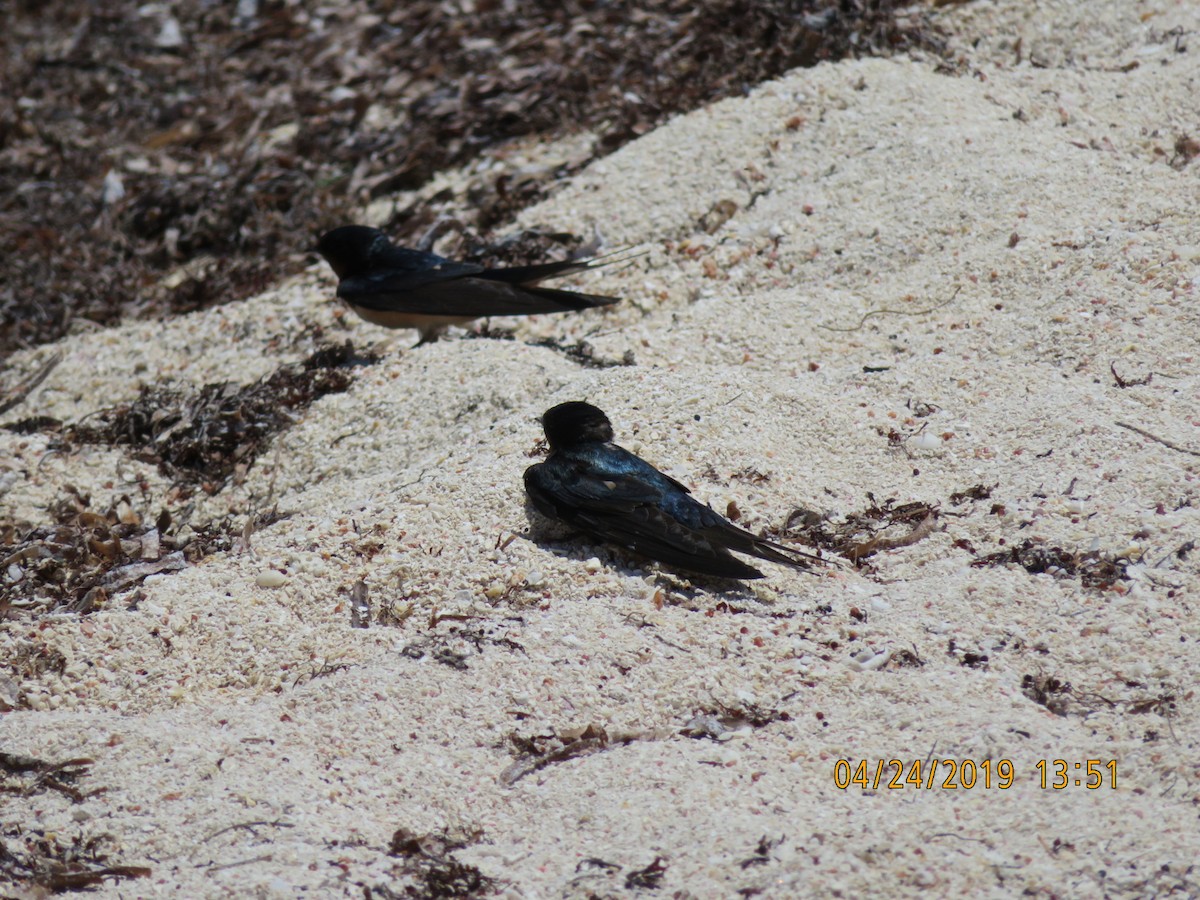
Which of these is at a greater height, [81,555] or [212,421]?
[212,421]

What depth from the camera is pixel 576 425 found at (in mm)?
4434

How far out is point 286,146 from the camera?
27.2 ft

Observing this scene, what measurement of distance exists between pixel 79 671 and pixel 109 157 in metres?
5.94

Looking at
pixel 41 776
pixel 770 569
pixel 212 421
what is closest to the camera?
pixel 41 776

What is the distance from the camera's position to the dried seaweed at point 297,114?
7211 mm

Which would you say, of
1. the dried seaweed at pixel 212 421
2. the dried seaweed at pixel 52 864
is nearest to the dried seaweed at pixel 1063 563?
the dried seaweed at pixel 52 864

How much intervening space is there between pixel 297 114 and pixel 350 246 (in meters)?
2.59

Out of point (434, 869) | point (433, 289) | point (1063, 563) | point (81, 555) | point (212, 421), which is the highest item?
point (1063, 563)

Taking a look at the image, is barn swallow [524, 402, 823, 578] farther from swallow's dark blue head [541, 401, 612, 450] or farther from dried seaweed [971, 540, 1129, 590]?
dried seaweed [971, 540, 1129, 590]

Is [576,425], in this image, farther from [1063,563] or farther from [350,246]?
[350,246]

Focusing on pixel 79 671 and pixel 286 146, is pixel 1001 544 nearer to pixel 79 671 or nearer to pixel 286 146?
pixel 79 671

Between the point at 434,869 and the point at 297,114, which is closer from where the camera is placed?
the point at 434,869

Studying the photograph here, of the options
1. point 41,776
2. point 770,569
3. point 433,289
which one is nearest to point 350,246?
point 433,289

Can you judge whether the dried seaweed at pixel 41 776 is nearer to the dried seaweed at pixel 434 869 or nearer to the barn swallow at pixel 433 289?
the dried seaweed at pixel 434 869
